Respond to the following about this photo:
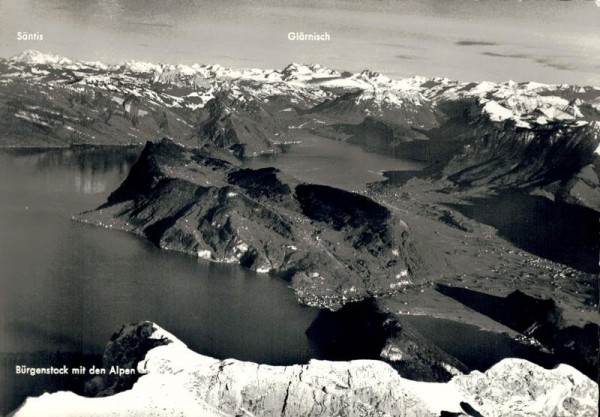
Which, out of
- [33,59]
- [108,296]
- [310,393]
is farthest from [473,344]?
[33,59]

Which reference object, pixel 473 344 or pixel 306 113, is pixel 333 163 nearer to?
pixel 306 113

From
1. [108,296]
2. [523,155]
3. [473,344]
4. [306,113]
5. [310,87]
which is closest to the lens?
[108,296]

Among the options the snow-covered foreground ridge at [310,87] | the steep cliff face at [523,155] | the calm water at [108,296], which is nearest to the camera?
the calm water at [108,296]

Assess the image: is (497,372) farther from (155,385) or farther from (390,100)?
(390,100)

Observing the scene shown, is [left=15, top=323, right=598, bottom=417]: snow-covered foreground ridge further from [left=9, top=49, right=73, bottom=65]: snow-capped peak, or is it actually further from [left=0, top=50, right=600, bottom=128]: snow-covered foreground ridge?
[left=0, top=50, right=600, bottom=128]: snow-covered foreground ridge

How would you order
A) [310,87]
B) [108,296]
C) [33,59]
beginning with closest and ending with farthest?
[108,296] → [33,59] → [310,87]

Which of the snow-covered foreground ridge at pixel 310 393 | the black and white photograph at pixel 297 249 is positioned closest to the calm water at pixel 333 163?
the black and white photograph at pixel 297 249

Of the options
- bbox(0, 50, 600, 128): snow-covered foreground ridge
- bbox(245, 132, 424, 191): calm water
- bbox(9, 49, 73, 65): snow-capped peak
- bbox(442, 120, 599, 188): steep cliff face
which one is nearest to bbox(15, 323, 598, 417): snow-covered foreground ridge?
bbox(245, 132, 424, 191): calm water

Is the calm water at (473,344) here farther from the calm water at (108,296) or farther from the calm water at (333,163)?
the calm water at (333,163)
